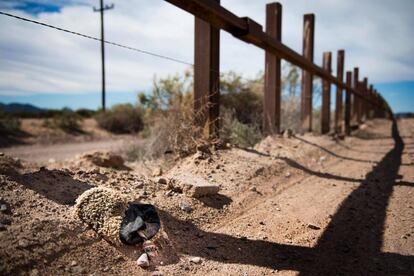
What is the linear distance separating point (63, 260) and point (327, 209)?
2.29 metres

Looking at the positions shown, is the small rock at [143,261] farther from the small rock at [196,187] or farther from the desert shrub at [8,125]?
the desert shrub at [8,125]

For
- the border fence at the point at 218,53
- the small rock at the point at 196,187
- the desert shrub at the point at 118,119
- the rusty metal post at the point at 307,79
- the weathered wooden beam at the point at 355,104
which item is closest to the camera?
the small rock at the point at 196,187

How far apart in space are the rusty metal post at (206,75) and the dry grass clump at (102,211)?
6.77 ft

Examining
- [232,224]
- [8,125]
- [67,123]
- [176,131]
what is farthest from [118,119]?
[232,224]

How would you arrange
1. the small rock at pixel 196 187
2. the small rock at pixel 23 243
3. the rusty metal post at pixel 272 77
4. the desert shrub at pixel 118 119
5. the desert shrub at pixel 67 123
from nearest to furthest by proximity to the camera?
the small rock at pixel 23 243, the small rock at pixel 196 187, the rusty metal post at pixel 272 77, the desert shrub at pixel 67 123, the desert shrub at pixel 118 119

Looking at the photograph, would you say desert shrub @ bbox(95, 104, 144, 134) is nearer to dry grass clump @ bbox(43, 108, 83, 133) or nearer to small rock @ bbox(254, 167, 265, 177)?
dry grass clump @ bbox(43, 108, 83, 133)

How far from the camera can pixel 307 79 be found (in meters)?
8.20

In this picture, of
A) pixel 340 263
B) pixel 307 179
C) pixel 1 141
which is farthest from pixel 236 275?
pixel 1 141

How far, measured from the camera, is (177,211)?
272 centimetres

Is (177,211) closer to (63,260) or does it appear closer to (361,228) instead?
(63,260)

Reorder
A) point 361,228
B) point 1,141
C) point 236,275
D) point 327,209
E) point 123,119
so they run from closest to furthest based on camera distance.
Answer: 1. point 236,275
2. point 361,228
3. point 327,209
4. point 1,141
5. point 123,119

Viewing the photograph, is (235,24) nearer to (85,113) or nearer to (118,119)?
(118,119)

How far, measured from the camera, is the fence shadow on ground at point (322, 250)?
6.82ft

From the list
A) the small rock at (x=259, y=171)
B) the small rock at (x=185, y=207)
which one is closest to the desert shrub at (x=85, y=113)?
the small rock at (x=259, y=171)
